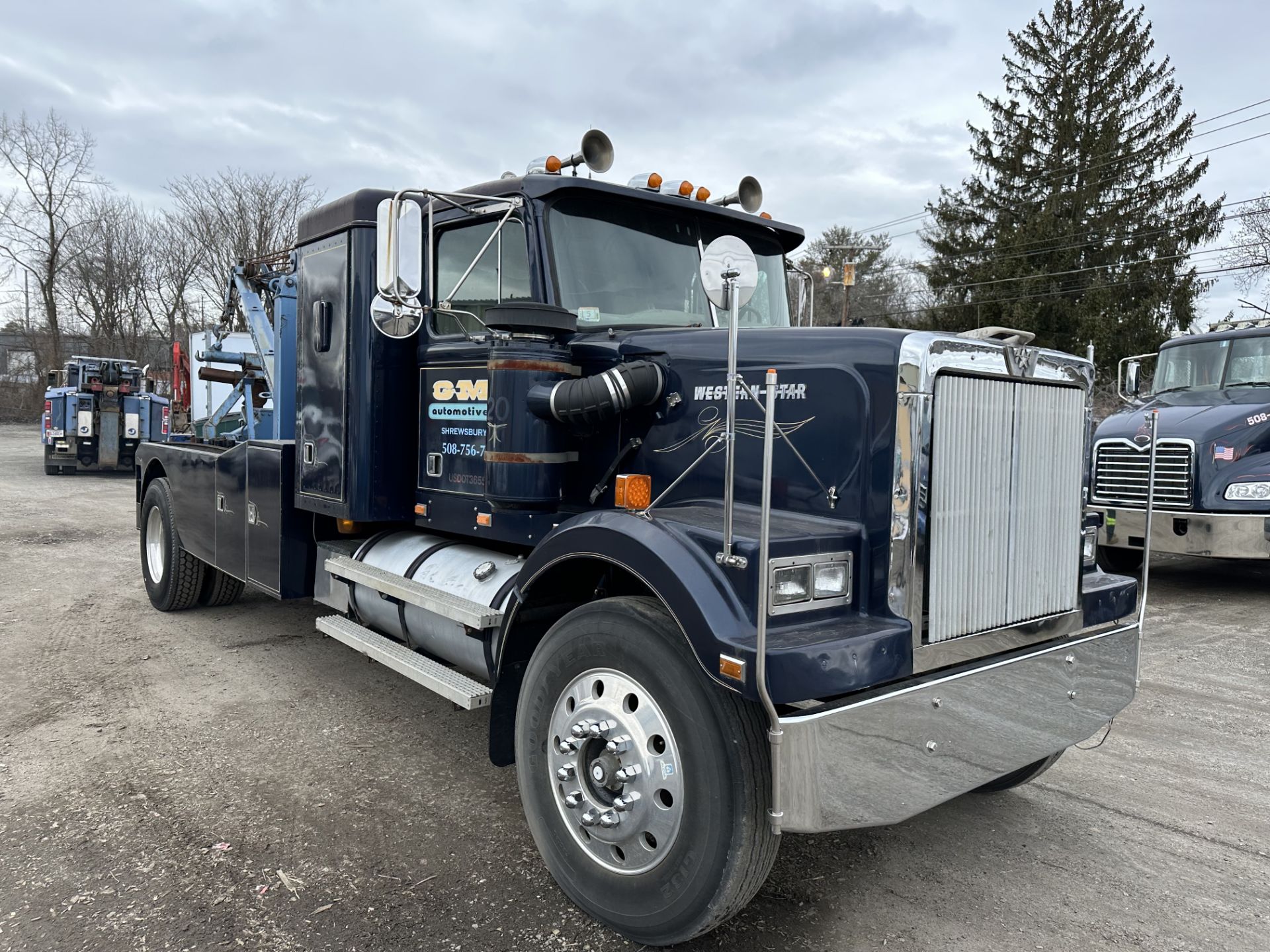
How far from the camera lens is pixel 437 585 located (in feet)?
13.6

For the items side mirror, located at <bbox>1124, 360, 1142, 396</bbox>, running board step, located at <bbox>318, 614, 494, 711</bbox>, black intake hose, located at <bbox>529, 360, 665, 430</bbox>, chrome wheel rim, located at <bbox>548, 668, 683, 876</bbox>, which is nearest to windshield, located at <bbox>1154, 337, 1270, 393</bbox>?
side mirror, located at <bbox>1124, 360, 1142, 396</bbox>

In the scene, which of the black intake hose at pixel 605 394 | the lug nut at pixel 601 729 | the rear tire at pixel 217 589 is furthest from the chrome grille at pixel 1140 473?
the rear tire at pixel 217 589

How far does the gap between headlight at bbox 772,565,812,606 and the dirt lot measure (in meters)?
1.10

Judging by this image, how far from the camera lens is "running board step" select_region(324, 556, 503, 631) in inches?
142

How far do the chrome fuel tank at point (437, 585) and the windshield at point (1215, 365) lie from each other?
28.0 feet

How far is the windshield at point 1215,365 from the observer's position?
29.9 feet

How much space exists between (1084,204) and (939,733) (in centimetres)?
3020

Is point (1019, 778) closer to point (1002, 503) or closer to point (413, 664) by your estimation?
point (1002, 503)

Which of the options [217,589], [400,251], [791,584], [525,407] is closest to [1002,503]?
[791,584]

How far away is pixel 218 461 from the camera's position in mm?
5957

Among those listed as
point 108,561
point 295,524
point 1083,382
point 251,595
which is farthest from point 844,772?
point 108,561

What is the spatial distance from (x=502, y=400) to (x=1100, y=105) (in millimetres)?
31428

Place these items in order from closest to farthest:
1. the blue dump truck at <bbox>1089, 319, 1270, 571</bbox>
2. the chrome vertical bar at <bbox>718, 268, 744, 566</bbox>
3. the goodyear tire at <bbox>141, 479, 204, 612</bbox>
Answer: the chrome vertical bar at <bbox>718, 268, 744, 566</bbox> < the goodyear tire at <bbox>141, 479, 204, 612</bbox> < the blue dump truck at <bbox>1089, 319, 1270, 571</bbox>

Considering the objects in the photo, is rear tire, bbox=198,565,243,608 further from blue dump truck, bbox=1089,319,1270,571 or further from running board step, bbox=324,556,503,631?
blue dump truck, bbox=1089,319,1270,571
